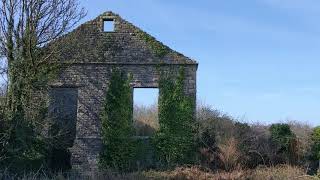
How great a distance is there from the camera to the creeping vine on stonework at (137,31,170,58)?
2509cm

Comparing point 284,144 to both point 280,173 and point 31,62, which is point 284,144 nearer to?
point 280,173

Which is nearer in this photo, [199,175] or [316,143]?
[199,175]

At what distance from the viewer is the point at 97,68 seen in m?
25.1

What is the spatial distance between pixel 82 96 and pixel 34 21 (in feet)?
13.2

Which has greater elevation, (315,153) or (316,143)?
(316,143)

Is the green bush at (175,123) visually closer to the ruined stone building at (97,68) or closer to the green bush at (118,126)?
the ruined stone building at (97,68)

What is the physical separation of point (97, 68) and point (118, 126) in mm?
2837

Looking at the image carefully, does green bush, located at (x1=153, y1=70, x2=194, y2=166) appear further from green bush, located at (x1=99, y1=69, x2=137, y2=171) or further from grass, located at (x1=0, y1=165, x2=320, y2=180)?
grass, located at (x1=0, y1=165, x2=320, y2=180)

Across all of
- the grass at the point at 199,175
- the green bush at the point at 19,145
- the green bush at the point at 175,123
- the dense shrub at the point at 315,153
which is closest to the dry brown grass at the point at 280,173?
the grass at the point at 199,175

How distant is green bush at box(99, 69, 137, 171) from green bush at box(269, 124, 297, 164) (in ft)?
20.6

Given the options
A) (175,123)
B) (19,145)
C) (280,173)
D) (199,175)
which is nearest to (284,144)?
(280,173)

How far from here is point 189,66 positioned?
25078 mm

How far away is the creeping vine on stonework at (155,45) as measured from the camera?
25.1m

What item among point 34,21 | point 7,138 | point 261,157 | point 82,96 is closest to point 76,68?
point 82,96
